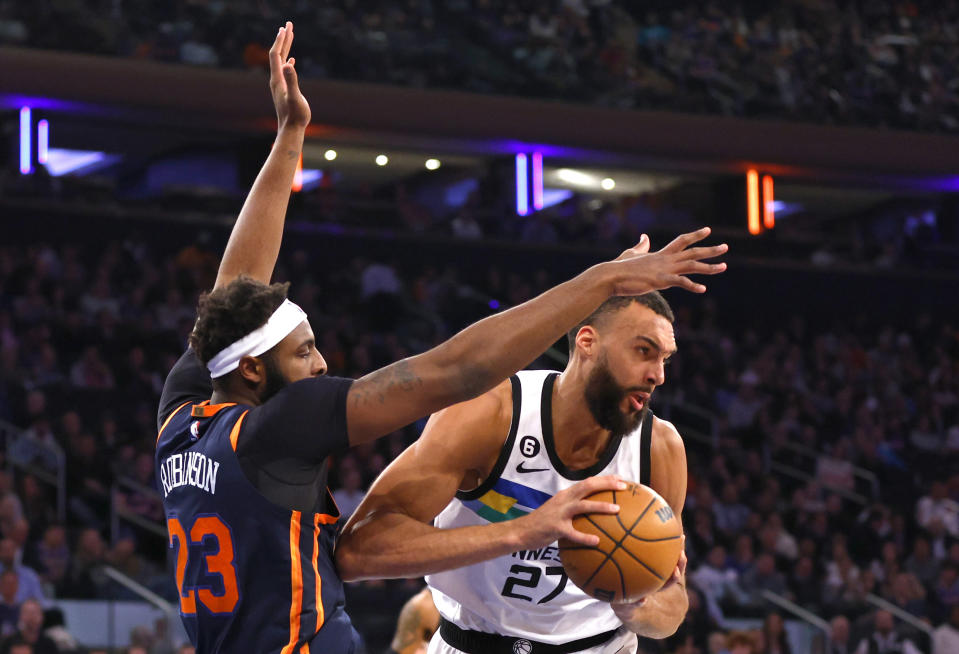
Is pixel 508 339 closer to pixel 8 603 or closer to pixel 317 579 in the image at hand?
pixel 317 579

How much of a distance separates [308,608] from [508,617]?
56.6 inches

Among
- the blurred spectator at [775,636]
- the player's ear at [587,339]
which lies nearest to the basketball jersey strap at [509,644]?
the player's ear at [587,339]

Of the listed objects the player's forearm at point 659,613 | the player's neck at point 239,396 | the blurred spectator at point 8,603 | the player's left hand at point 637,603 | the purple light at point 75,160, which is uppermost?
the purple light at point 75,160

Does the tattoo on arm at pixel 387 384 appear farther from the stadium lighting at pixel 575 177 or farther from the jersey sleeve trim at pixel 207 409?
the stadium lighting at pixel 575 177

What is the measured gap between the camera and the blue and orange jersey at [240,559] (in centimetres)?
358

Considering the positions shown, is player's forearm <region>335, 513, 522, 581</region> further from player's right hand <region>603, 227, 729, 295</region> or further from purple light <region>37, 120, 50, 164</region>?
purple light <region>37, 120, 50, 164</region>

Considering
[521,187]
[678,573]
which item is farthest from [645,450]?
[521,187]

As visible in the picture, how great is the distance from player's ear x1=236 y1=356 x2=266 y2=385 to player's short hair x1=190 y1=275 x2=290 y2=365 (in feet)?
0.22

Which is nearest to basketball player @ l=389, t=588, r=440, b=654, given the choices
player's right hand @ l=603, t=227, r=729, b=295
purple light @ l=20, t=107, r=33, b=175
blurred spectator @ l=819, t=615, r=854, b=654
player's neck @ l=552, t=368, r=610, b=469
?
player's neck @ l=552, t=368, r=610, b=469

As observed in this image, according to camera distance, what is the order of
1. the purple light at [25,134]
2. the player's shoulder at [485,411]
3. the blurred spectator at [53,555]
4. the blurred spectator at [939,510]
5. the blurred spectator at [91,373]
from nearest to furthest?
the player's shoulder at [485,411]
the blurred spectator at [53,555]
the blurred spectator at [91,373]
the blurred spectator at [939,510]
the purple light at [25,134]

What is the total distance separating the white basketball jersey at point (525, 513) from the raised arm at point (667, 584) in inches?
2.4

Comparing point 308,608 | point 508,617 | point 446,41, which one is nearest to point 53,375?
point 446,41

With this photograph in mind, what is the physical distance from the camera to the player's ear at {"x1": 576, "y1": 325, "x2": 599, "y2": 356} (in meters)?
4.84

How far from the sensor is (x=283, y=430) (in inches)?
136
